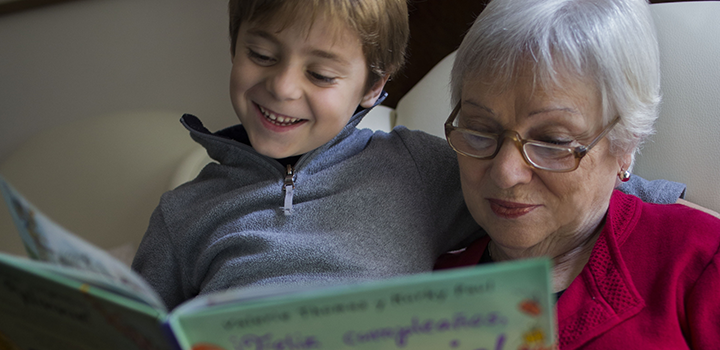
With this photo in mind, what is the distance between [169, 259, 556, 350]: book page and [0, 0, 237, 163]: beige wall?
7.06 feet

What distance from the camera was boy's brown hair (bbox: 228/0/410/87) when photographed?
40.9 inches

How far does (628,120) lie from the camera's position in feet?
3.01

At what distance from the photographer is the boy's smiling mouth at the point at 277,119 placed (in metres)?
1.12

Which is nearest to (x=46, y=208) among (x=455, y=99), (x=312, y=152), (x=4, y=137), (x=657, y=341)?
(x=4, y=137)

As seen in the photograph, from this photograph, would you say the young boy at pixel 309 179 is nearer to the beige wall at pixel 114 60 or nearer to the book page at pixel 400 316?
the book page at pixel 400 316

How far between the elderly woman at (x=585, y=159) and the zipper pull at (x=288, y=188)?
1.17ft

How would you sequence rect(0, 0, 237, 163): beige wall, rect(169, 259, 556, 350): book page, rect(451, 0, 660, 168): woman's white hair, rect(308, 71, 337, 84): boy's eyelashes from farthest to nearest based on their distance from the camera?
rect(0, 0, 237, 163): beige wall, rect(308, 71, 337, 84): boy's eyelashes, rect(451, 0, 660, 168): woman's white hair, rect(169, 259, 556, 350): book page

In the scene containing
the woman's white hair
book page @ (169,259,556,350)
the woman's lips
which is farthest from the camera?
the woman's lips

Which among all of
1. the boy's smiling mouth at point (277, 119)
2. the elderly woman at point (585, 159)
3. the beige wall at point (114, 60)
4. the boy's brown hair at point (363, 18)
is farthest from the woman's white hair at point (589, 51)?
the beige wall at point (114, 60)

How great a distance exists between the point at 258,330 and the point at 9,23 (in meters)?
2.70

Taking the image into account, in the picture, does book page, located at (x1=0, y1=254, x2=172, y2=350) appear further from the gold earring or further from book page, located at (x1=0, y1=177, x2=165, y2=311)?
the gold earring

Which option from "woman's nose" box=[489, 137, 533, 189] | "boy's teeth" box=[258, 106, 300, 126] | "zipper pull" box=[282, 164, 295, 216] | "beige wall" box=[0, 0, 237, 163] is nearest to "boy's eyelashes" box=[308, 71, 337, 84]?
"boy's teeth" box=[258, 106, 300, 126]

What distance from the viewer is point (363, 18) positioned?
1.09 meters

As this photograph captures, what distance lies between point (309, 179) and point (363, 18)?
361 millimetres
